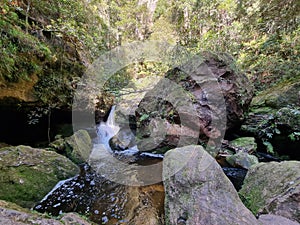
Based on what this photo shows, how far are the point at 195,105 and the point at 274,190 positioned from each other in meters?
2.89

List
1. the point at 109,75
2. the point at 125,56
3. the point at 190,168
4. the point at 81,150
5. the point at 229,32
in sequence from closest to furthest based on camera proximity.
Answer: the point at 190,168, the point at 81,150, the point at 109,75, the point at 229,32, the point at 125,56

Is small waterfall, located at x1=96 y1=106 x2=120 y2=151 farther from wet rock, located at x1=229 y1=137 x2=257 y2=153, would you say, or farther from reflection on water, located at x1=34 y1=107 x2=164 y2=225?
wet rock, located at x1=229 y1=137 x2=257 y2=153

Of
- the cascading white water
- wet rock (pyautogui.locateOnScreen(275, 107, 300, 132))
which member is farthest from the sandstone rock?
wet rock (pyautogui.locateOnScreen(275, 107, 300, 132))

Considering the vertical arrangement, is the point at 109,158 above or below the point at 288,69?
below

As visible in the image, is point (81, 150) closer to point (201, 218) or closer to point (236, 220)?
point (201, 218)

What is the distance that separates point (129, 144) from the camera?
5648mm

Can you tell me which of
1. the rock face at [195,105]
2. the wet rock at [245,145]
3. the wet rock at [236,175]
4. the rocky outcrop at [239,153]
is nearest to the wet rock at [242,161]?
the rocky outcrop at [239,153]

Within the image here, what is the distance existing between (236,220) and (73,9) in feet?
21.3

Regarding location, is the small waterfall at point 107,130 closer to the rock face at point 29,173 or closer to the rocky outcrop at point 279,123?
the rock face at point 29,173

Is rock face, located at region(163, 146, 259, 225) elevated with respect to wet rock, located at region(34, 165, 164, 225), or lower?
elevated

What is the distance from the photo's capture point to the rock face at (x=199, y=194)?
197 centimetres

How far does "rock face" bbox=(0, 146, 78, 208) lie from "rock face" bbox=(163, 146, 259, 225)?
2.09 meters

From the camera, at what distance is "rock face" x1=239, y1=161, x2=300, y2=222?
2.08m

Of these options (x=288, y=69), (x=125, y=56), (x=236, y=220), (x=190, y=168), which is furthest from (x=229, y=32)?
(x=236, y=220)
